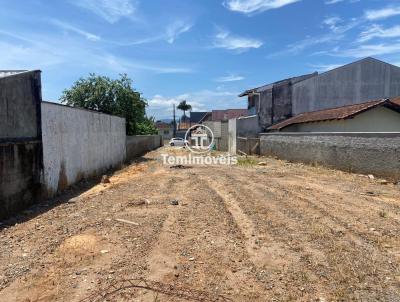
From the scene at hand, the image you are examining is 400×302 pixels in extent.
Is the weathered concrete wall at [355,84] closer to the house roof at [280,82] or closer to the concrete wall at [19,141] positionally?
the house roof at [280,82]

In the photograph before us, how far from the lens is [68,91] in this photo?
24094mm

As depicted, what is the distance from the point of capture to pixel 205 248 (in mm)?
5109

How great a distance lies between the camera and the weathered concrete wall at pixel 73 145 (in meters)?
8.99

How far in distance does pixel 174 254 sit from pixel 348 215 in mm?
3807

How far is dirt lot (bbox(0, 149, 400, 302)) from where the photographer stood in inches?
151

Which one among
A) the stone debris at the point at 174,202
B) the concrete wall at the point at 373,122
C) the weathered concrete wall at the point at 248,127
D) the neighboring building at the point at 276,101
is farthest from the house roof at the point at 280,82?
the stone debris at the point at 174,202

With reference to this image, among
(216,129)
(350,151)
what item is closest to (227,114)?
(216,129)

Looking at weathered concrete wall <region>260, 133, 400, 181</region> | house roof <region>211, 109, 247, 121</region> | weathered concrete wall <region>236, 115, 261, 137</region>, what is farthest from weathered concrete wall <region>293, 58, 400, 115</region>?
house roof <region>211, 109, 247, 121</region>

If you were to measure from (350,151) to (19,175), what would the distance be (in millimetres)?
10859

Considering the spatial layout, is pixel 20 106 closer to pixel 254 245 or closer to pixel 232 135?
pixel 254 245

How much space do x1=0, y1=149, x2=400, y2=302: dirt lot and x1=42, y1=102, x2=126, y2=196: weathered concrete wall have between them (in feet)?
3.67

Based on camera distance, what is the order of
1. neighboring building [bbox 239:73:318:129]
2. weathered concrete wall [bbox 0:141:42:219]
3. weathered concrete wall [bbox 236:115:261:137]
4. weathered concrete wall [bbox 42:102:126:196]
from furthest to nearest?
weathered concrete wall [bbox 236:115:261:137] < neighboring building [bbox 239:73:318:129] < weathered concrete wall [bbox 42:102:126:196] < weathered concrete wall [bbox 0:141:42:219]

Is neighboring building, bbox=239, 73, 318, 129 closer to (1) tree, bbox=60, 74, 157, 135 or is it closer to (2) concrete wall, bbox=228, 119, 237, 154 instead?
(2) concrete wall, bbox=228, 119, 237, 154

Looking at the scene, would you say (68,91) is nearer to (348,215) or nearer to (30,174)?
(30,174)
